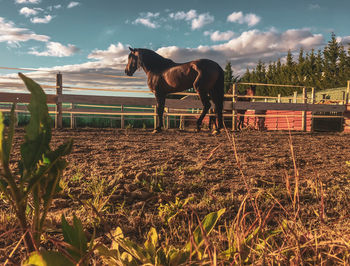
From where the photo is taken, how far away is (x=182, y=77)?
5297 mm

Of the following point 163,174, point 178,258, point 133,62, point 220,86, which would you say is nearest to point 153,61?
point 133,62

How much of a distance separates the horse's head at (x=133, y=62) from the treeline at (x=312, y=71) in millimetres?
20944

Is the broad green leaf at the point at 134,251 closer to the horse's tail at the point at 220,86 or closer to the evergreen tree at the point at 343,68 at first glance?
the horse's tail at the point at 220,86

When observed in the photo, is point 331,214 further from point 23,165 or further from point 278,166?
point 23,165

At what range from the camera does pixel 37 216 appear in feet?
2.00

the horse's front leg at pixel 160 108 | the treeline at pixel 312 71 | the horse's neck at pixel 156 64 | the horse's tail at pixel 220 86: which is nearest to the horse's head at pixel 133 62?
the horse's neck at pixel 156 64

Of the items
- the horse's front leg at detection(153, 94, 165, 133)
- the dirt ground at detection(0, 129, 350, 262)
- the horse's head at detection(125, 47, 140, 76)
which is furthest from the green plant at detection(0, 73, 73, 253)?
the horse's head at detection(125, 47, 140, 76)

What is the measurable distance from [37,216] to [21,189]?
92mm

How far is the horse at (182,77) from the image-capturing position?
5168mm

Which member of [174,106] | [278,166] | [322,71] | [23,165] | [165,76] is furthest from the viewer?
[322,71]

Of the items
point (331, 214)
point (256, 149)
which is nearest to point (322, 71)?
point (256, 149)

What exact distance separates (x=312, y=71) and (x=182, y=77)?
87.6 feet

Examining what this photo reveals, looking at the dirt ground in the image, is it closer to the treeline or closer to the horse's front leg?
the horse's front leg

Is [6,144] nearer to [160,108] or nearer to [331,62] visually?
[160,108]
